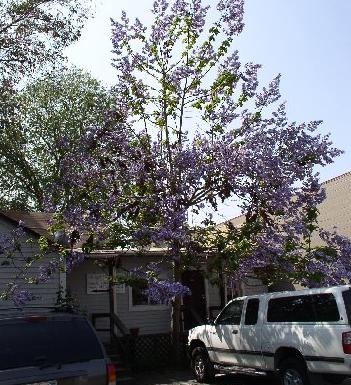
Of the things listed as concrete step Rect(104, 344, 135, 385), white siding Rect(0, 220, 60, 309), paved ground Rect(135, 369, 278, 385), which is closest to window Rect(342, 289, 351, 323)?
paved ground Rect(135, 369, 278, 385)

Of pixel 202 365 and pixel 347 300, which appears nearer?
pixel 347 300

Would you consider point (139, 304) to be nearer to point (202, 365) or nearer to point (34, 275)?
point (34, 275)

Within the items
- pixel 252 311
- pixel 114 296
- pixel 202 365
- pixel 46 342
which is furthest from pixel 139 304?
pixel 46 342

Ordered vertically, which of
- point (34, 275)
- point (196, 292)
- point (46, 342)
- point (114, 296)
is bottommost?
point (46, 342)

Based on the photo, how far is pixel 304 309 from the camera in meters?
9.48

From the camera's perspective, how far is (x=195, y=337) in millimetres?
12523

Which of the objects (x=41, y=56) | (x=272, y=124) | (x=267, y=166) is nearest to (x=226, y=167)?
(x=267, y=166)

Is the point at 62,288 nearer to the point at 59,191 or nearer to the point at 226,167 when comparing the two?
the point at 59,191

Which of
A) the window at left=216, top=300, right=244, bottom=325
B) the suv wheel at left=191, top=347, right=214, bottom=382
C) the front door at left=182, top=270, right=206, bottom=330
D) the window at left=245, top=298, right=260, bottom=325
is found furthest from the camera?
the front door at left=182, top=270, right=206, bottom=330

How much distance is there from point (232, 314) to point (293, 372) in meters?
2.35

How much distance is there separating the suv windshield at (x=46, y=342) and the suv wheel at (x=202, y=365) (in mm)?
6198

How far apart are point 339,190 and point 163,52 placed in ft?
31.7

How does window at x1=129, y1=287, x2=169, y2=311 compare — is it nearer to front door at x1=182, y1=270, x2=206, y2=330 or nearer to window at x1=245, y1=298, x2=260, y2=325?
front door at x1=182, y1=270, x2=206, y2=330

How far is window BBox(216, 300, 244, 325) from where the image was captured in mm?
11289
